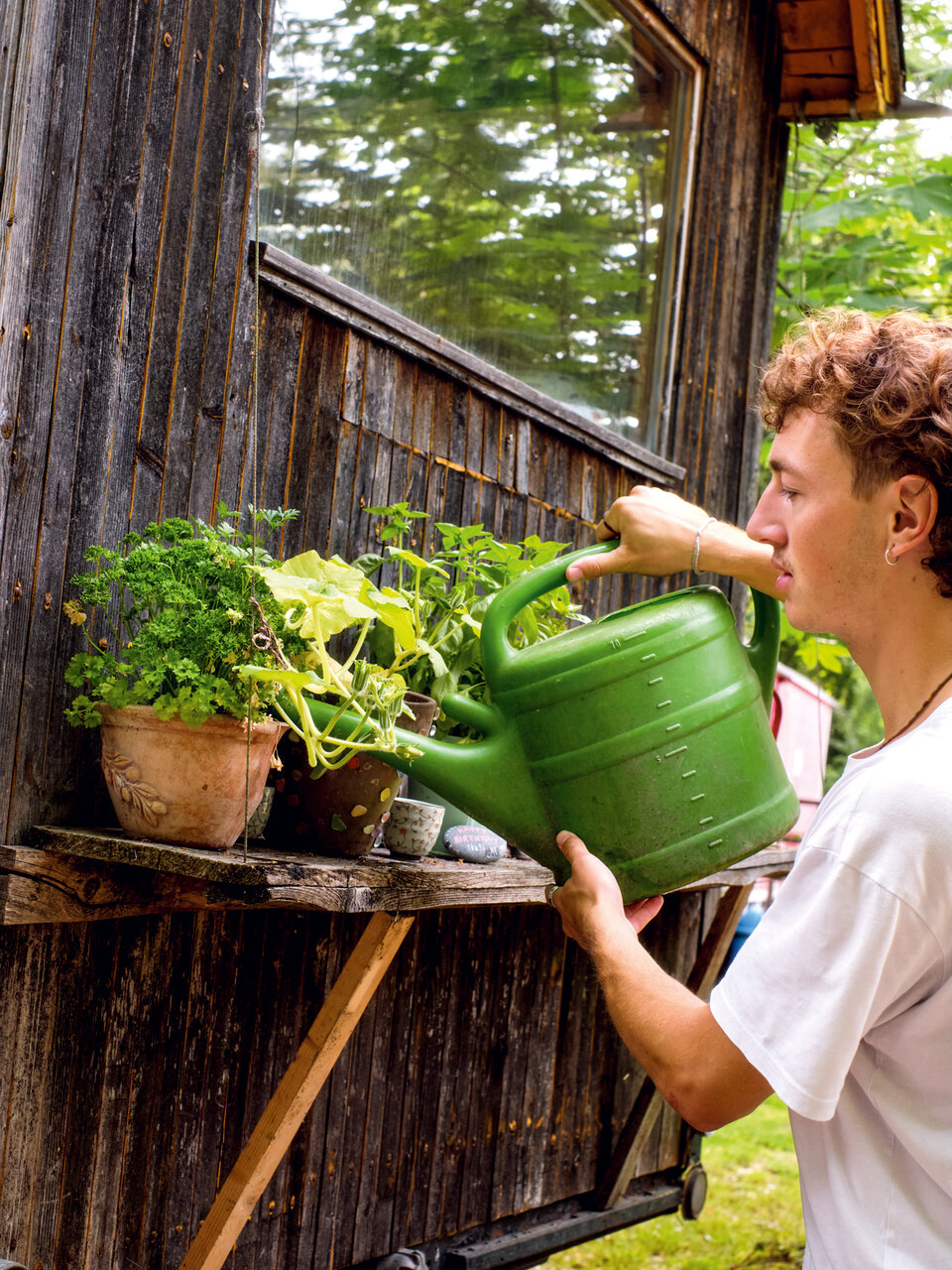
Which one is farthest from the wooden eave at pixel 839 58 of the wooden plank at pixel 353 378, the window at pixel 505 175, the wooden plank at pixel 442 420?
the wooden plank at pixel 353 378

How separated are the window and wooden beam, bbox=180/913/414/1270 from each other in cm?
138

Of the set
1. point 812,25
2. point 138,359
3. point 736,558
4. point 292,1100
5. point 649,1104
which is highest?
point 812,25

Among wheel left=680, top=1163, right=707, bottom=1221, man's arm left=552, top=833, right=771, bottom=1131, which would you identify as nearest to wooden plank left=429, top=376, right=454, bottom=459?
man's arm left=552, top=833, right=771, bottom=1131

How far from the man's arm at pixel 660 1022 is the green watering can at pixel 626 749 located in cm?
10

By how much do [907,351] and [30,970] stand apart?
1529mm

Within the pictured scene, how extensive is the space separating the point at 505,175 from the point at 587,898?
7.53ft

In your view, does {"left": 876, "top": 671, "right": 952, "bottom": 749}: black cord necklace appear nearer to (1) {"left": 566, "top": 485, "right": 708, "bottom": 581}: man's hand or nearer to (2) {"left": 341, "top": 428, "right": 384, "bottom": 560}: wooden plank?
(1) {"left": 566, "top": 485, "right": 708, "bottom": 581}: man's hand

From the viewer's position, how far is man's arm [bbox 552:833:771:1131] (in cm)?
110

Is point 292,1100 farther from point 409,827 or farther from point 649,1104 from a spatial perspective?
point 649,1104

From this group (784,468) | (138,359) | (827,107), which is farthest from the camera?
(827,107)

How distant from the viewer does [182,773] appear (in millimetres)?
1610

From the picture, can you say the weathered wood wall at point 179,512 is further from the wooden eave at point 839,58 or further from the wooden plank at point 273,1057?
the wooden eave at point 839,58

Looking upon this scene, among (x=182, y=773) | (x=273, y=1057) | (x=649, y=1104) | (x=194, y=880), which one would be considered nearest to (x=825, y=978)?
(x=182, y=773)

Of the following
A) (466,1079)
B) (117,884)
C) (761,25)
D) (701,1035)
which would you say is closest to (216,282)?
(117,884)
